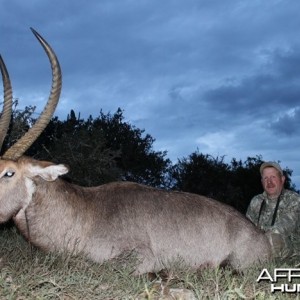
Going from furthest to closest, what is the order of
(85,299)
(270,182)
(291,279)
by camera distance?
(270,182)
(291,279)
(85,299)

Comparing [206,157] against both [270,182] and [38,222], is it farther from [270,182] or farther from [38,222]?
[38,222]

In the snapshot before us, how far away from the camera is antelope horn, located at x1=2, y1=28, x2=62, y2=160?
5305mm

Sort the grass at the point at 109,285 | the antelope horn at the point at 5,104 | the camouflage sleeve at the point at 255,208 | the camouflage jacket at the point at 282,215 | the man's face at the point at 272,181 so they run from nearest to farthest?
the grass at the point at 109,285, the antelope horn at the point at 5,104, the camouflage jacket at the point at 282,215, the man's face at the point at 272,181, the camouflage sleeve at the point at 255,208

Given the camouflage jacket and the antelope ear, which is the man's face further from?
the antelope ear

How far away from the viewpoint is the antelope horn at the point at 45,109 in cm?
530

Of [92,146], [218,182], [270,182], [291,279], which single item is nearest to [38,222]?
[291,279]

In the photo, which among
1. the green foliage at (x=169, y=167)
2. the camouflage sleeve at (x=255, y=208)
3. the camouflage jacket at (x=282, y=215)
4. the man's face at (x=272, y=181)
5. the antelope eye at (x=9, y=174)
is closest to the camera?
the antelope eye at (x=9, y=174)

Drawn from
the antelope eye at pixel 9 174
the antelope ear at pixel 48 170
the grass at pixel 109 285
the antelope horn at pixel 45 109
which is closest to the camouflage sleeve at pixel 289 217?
the grass at pixel 109 285

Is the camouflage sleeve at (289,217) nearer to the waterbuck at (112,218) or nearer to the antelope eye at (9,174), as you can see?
the waterbuck at (112,218)

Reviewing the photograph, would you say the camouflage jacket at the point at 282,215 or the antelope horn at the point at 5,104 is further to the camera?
the camouflage jacket at the point at 282,215

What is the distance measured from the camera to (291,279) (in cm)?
479

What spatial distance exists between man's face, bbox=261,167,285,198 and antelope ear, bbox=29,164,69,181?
3.32m

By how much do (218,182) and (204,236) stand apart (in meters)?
16.0

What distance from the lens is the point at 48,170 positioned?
532 centimetres
